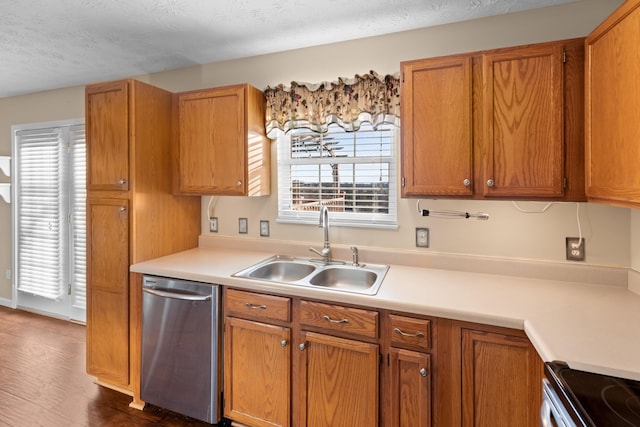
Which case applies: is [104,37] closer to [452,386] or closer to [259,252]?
[259,252]

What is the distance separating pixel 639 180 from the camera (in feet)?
3.97

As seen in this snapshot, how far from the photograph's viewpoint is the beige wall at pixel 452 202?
181 cm

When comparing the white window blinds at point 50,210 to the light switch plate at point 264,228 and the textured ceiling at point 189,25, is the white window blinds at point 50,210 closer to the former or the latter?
the textured ceiling at point 189,25

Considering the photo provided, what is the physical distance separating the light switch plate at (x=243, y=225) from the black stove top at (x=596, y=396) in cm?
210

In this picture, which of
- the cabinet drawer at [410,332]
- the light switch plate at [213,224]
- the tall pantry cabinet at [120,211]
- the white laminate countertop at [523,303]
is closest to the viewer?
the white laminate countertop at [523,303]

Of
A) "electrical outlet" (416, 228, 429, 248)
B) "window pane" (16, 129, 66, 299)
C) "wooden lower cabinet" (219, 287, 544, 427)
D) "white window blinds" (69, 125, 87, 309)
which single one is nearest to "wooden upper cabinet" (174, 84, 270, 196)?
"wooden lower cabinet" (219, 287, 544, 427)

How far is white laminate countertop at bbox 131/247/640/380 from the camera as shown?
113 centimetres

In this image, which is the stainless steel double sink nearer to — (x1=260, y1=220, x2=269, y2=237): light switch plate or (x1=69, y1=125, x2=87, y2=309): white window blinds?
(x1=260, y1=220, x2=269, y2=237): light switch plate

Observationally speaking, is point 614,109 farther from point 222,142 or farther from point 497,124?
point 222,142

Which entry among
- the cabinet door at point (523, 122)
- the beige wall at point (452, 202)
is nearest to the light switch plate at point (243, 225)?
the beige wall at point (452, 202)

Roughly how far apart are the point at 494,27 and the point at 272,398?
2.45 metres

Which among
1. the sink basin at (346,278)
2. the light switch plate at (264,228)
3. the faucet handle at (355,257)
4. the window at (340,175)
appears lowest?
the sink basin at (346,278)

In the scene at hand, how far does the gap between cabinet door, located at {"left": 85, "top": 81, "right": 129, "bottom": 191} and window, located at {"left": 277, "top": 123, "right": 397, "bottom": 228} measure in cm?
104

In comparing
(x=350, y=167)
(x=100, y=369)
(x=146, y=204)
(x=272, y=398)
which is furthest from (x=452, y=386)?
(x=100, y=369)
